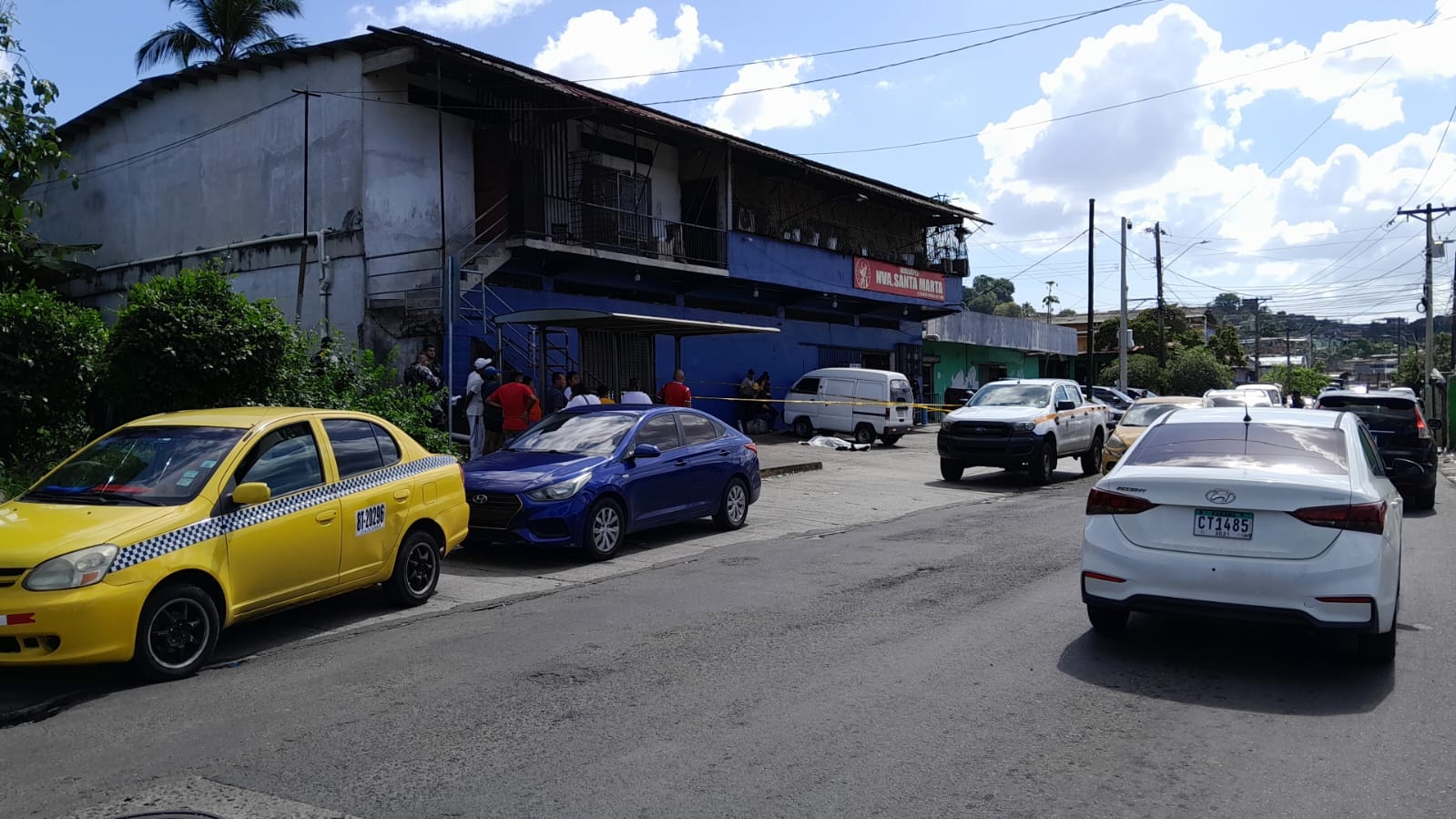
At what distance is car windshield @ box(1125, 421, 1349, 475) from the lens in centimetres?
635

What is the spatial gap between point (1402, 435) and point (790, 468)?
957cm

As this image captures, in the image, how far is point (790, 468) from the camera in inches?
766

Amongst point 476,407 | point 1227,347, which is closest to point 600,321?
point 476,407

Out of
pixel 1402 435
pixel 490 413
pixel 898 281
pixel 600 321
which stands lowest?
pixel 1402 435

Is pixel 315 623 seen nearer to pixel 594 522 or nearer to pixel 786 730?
pixel 594 522

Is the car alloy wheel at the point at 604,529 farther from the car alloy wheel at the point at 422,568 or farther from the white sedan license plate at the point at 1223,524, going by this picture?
the white sedan license plate at the point at 1223,524

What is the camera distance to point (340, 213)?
64.2 ft

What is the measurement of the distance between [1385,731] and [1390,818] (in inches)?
48.2

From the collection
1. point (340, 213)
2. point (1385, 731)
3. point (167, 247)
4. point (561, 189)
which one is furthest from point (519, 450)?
point (167, 247)

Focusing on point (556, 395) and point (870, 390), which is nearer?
point (556, 395)

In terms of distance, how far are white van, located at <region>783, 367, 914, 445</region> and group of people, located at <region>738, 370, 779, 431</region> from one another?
795 millimetres

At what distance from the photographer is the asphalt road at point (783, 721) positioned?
166 inches

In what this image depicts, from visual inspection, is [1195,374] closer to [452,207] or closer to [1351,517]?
[452,207]

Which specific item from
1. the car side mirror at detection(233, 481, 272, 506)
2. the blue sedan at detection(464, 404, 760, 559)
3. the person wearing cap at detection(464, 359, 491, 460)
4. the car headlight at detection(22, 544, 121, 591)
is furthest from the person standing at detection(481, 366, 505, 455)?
the car headlight at detection(22, 544, 121, 591)
